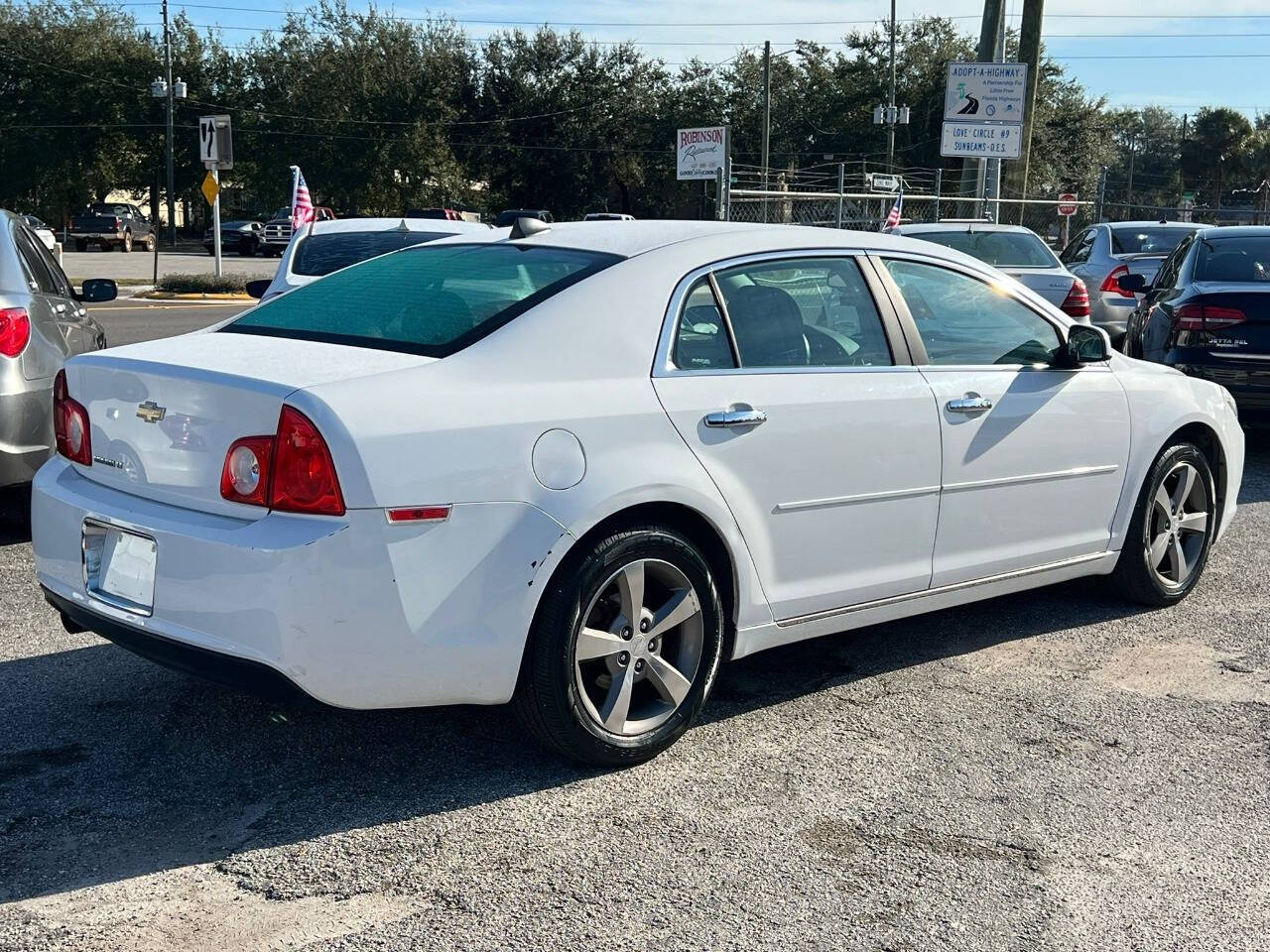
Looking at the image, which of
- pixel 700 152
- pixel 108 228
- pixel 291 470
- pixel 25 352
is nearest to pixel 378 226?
pixel 25 352

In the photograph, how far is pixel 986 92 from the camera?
19.8 meters

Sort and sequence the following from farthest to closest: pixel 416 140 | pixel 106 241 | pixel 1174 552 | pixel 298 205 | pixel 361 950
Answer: pixel 416 140
pixel 106 241
pixel 298 205
pixel 1174 552
pixel 361 950

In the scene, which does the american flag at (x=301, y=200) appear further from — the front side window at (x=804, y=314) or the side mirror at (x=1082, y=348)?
the front side window at (x=804, y=314)

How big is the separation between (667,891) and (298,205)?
57.6 ft

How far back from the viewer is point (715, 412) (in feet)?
13.3

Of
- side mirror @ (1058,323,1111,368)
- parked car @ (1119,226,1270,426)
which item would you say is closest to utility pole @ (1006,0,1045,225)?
parked car @ (1119,226,1270,426)

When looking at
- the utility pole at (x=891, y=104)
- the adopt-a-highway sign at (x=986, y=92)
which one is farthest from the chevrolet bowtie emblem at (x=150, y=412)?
the utility pole at (x=891, y=104)

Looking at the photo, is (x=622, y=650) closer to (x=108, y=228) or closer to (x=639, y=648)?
(x=639, y=648)

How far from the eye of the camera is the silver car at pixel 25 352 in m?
6.40

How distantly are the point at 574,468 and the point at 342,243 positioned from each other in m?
6.51

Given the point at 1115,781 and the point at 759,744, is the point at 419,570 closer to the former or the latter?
the point at 759,744

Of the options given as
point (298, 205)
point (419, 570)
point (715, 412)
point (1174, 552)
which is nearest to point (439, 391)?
point (419, 570)

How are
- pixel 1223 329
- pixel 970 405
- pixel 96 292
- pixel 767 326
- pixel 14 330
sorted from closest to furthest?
pixel 767 326 < pixel 970 405 < pixel 14 330 < pixel 96 292 < pixel 1223 329

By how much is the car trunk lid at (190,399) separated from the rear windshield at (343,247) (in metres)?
5.41
